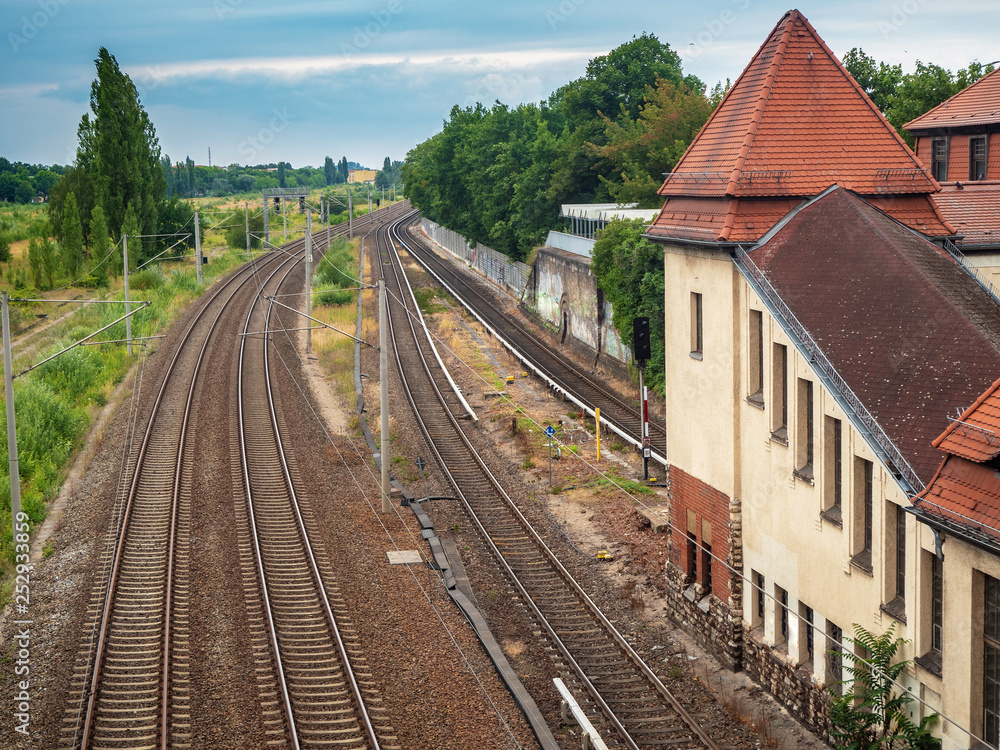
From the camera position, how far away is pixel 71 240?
65125mm

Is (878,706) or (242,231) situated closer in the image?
(878,706)

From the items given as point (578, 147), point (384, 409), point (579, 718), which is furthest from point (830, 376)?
A: point (578, 147)

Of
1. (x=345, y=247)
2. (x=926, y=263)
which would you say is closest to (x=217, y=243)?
(x=345, y=247)

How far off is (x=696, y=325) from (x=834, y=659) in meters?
7.18

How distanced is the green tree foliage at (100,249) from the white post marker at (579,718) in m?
54.8

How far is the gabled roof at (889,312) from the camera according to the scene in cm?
1354

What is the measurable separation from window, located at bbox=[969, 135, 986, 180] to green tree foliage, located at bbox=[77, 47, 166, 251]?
51571 mm

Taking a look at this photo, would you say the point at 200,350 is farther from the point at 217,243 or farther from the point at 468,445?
the point at 217,243

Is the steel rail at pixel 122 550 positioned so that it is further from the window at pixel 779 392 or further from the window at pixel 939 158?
the window at pixel 939 158

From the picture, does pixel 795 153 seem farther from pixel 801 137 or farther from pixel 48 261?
pixel 48 261

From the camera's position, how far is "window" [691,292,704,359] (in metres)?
19.8

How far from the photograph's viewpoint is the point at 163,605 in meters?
20.2

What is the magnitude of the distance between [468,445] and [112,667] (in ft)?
53.6

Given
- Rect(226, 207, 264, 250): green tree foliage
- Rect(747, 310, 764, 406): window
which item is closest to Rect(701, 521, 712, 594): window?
Rect(747, 310, 764, 406): window
